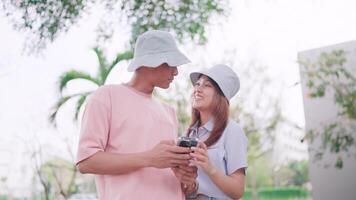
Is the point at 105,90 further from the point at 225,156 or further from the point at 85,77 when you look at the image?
the point at 85,77

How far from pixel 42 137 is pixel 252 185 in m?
3.85

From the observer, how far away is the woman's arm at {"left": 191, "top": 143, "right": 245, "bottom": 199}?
1104 mm

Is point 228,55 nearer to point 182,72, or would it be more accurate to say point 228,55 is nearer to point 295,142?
point 182,72

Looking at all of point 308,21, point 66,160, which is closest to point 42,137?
Result: point 66,160

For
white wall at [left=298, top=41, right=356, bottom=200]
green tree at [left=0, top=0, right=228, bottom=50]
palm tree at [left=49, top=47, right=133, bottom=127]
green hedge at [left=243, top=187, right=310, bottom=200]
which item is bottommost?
green hedge at [left=243, top=187, right=310, bottom=200]

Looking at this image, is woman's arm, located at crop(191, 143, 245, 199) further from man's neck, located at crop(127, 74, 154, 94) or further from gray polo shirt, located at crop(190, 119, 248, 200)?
man's neck, located at crop(127, 74, 154, 94)

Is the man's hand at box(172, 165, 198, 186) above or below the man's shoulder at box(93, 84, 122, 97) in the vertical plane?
below

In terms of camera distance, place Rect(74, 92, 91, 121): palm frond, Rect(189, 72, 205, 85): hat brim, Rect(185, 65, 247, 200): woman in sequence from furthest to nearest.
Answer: Rect(74, 92, 91, 121): palm frond
Rect(189, 72, 205, 85): hat brim
Rect(185, 65, 247, 200): woman

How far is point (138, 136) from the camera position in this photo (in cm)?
100

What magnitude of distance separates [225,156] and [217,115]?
0.48 feet

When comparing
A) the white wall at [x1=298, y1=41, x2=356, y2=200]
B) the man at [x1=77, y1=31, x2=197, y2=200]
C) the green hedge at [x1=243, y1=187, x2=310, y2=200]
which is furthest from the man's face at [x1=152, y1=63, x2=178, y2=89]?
the green hedge at [x1=243, y1=187, x2=310, y2=200]

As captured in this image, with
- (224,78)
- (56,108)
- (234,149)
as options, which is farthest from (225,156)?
(56,108)

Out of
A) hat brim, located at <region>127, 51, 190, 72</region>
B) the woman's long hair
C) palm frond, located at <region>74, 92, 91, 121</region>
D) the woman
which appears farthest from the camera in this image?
palm frond, located at <region>74, 92, 91, 121</region>

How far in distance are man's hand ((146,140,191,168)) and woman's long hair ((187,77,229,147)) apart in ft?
1.24
